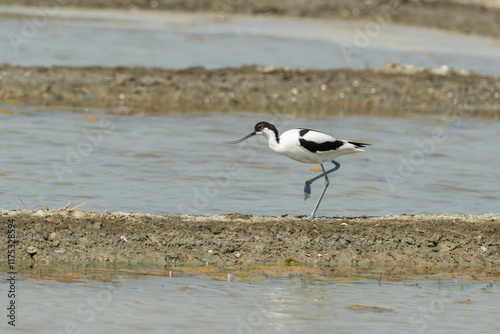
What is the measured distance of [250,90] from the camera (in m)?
18.6

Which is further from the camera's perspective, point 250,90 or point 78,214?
point 250,90

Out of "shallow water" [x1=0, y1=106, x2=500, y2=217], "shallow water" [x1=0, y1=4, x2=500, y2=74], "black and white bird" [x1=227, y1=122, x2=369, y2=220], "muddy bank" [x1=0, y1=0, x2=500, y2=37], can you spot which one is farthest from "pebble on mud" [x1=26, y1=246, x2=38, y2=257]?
"muddy bank" [x1=0, y1=0, x2=500, y2=37]

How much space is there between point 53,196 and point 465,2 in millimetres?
31345

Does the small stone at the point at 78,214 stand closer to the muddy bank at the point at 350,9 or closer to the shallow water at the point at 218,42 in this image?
the shallow water at the point at 218,42

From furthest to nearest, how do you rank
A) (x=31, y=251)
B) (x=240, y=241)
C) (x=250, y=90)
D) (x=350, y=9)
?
(x=350, y=9)
(x=250, y=90)
(x=240, y=241)
(x=31, y=251)

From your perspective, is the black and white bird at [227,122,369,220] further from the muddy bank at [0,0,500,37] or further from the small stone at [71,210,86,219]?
the muddy bank at [0,0,500,37]

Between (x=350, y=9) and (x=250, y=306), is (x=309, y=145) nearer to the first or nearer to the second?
(x=250, y=306)

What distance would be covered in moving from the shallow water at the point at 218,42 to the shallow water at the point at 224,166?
5.89m

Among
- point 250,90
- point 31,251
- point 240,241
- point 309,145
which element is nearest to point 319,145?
point 309,145

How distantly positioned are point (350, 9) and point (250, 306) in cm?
3089

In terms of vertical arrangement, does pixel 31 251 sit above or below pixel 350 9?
below

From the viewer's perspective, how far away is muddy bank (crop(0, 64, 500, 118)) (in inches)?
683

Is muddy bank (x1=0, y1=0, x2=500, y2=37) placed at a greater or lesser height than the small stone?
greater

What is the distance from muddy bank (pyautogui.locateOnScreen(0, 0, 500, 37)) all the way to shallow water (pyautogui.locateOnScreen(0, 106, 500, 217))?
65.1 ft
